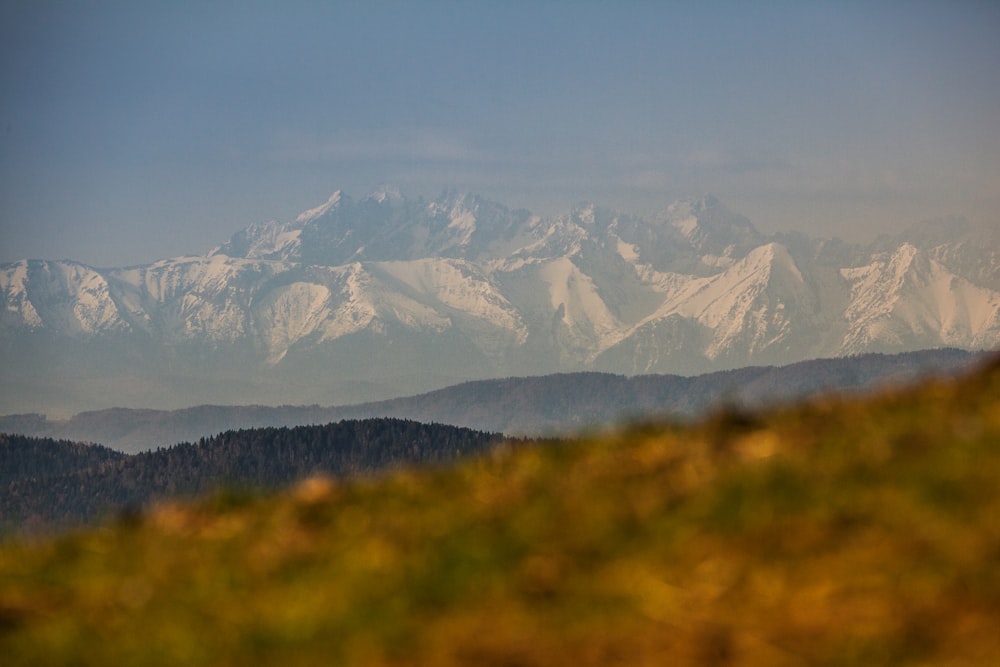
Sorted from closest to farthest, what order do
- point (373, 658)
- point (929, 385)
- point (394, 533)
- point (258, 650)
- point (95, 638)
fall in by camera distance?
1. point (373, 658)
2. point (258, 650)
3. point (95, 638)
4. point (394, 533)
5. point (929, 385)

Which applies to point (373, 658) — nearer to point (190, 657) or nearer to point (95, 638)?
point (190, 657)

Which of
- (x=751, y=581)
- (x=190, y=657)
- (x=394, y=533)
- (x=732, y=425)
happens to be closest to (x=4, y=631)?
(x=190, y=657)

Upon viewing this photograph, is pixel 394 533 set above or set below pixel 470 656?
above

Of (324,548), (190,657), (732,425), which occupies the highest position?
(732,425)

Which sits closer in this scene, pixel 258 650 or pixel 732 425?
pixel 258 650

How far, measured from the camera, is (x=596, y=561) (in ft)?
41.3

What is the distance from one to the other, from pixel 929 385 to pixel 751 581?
7.16 m

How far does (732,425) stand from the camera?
1630cm

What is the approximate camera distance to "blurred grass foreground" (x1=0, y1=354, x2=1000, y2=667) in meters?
10.9

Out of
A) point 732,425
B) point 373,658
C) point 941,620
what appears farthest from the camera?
point 732,425

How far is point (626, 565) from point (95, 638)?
4.45 meters

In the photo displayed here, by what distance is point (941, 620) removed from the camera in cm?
1050

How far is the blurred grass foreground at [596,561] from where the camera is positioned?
10.9 m

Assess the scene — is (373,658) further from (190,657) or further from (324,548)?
(324,548)
